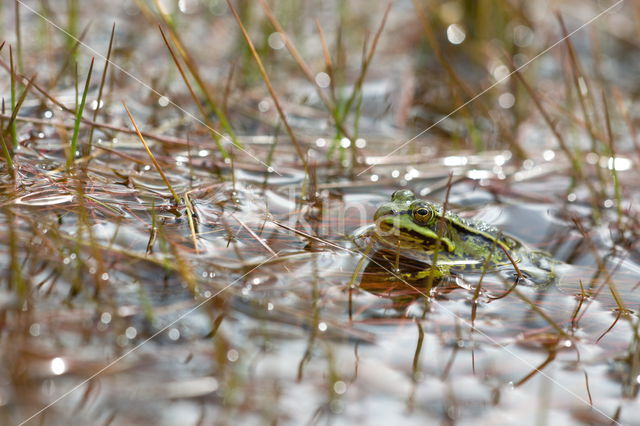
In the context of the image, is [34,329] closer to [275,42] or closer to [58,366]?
[58,366]

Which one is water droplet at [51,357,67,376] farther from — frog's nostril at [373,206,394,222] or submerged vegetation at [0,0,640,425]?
frog's nostril at [373,206,394,222]

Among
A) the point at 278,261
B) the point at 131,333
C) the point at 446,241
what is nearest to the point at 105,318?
the point at 131,333

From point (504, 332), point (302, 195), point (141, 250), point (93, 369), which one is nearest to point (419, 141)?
point (302, 195)

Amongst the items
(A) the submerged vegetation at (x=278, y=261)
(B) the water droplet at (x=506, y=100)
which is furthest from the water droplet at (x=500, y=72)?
(A) the submerged vegetation at (x=278, y=261)

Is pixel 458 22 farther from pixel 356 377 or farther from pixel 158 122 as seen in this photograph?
pixel 356 377

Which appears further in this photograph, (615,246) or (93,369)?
(615,246)

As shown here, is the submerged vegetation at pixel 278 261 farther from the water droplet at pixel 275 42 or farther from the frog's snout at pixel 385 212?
the water droplet at pixel 275 42

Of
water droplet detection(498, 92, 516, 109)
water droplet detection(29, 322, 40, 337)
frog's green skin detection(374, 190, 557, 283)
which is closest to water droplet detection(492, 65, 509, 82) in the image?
water droplet detection(498, 92, 516, 109)

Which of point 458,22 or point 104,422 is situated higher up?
point 458,22
